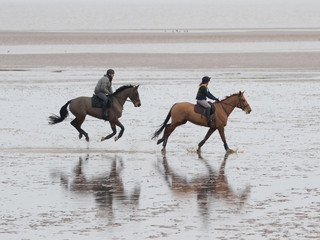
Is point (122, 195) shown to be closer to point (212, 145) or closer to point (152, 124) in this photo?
point (212, 145)

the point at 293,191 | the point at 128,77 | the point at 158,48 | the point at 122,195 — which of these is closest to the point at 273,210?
the point at 293,191

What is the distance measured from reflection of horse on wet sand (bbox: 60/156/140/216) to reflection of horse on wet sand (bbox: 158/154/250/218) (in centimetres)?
91

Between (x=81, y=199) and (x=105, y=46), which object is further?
(x=105, y=46)

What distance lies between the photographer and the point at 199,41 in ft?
256

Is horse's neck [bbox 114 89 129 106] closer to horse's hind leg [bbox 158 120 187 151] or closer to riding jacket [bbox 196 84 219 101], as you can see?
horse's hind leg [bbox 158 120 187 151]

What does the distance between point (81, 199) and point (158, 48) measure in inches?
2083

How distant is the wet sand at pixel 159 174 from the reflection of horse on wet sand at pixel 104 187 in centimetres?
2

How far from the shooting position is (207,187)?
50.4ft

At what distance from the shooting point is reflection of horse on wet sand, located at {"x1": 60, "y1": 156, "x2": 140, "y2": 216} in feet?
46.2

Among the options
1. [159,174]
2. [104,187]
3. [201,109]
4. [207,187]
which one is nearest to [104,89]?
[201,109]

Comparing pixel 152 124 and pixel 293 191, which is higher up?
pixel 152 124

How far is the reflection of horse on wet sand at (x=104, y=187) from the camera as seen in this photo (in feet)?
46.2

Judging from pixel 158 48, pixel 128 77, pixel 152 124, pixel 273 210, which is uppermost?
pixel 158 48

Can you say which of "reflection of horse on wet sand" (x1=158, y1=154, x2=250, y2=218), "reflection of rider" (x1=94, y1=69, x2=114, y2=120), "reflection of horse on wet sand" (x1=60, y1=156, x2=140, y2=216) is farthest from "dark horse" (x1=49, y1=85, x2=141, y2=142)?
"reflection of horse on wet sand" (x1=158, y1=154, x2=250, y2=218)
